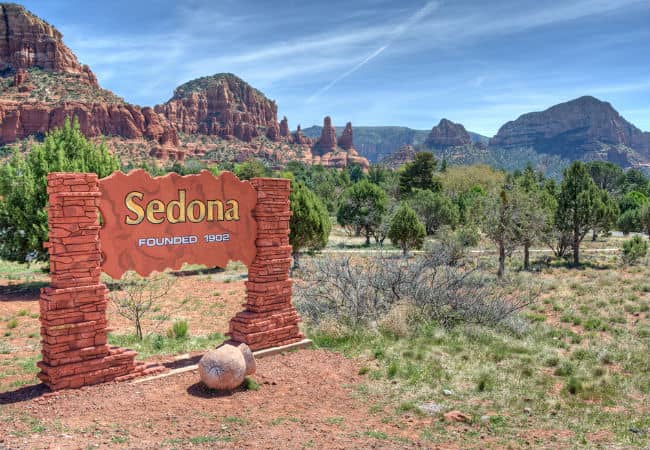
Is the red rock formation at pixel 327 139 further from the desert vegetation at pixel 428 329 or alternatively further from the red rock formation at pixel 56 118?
the desert vegetation at pixel 428 329

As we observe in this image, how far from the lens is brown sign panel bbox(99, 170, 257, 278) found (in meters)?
7.89

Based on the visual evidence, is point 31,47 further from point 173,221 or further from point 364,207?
point 173,221

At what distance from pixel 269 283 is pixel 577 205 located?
25.7 meters

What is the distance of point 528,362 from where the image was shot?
9523 mm

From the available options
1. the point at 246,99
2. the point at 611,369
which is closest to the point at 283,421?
the point at 611,369

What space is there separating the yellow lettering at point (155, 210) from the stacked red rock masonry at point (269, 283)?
2.21 meters

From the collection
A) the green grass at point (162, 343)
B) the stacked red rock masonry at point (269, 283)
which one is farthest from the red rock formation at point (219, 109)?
the stacked red rock masonry at point (269, 283)

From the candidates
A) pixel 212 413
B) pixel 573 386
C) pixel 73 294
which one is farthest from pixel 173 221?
pixel 573 386

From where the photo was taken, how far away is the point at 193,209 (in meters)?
8.98

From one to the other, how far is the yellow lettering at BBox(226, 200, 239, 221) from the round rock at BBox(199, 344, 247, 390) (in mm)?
2936

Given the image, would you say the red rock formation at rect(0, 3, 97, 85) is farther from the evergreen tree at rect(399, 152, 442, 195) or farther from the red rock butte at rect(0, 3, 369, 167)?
the evergreen tree at rect(399, 152, 442, 195)

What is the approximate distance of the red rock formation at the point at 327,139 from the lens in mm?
188750

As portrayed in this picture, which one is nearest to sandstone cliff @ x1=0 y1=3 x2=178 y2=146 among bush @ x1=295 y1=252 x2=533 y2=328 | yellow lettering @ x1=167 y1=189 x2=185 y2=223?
bush @ x1=295 y1=252 x2=533 y2=328

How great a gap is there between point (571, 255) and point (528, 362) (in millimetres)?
26504
